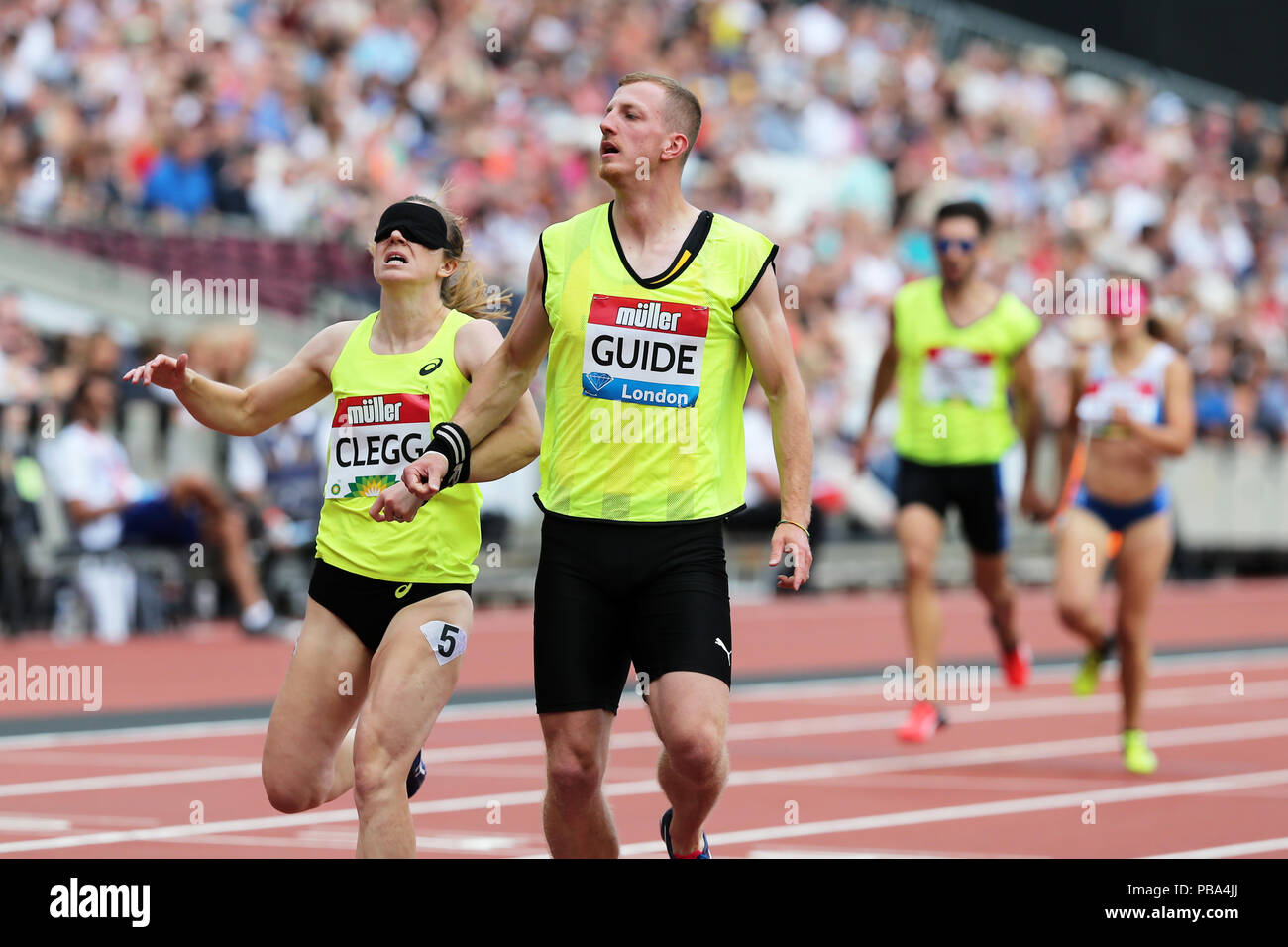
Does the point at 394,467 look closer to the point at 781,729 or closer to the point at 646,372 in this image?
the point at 646,372

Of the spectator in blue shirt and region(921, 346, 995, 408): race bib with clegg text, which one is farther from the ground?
the spectator in blue shirt

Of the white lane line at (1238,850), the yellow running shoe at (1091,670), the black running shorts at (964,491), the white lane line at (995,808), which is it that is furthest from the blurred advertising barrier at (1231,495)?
the white lane line at (1238,850)

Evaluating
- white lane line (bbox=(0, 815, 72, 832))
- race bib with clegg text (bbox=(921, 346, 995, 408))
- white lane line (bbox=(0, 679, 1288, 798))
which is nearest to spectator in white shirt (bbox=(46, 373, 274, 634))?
white lane line (bbox=(0, 679, 1288, 798))

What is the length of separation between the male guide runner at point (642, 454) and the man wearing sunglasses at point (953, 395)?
Answer: 5575 mm

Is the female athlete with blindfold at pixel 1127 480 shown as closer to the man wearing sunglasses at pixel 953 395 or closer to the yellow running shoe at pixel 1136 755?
the yellow running shoe at pixel 1136 755

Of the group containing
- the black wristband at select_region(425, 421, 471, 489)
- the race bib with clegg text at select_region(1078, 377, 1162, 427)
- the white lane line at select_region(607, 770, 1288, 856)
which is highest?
the race bib with clegg text at select_region(1078, 377, 1162, 427)

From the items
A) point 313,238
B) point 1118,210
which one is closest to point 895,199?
point 1118,210

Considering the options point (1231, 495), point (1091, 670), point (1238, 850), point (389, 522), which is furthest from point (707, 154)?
point (389, 522)

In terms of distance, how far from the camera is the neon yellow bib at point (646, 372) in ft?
22.9

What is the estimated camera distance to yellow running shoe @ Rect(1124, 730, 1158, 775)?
11719 millimetres

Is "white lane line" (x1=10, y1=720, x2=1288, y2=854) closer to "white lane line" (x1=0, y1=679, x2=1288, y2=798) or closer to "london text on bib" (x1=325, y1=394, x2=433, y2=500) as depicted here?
"white lane line" (x1=0, y1=679, x2=1288, y2=798)

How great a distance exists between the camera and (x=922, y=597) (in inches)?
489

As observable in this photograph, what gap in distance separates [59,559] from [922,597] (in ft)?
25.0
